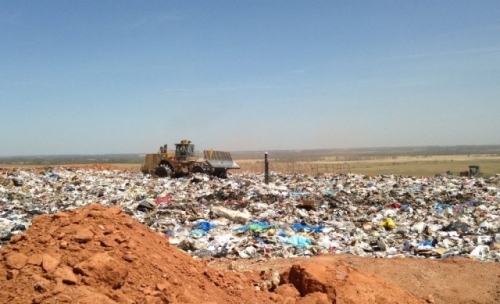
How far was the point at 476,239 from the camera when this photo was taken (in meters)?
7.88

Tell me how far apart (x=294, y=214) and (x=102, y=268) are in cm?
736

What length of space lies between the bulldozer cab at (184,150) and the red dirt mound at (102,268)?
1574 centimetres

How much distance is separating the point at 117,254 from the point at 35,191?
40.7 feet

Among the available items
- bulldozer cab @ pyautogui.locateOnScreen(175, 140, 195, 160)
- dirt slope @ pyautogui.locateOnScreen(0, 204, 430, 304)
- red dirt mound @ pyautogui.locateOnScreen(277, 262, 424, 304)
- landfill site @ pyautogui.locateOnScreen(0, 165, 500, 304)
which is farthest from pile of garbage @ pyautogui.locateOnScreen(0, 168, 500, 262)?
bulldozer cab @ pyautogui.locateOnScreen(175, 140, 195, 160)

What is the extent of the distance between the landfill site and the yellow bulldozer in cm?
352

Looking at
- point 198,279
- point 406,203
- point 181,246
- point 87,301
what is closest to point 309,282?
point 198,279

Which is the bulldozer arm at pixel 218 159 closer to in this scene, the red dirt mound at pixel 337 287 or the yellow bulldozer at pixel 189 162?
the yellow bulldozer at pixel 189 162

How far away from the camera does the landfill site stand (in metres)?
3.62

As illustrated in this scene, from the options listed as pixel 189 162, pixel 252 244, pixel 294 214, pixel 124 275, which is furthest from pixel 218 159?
pixel 124 275

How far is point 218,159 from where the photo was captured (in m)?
20.4

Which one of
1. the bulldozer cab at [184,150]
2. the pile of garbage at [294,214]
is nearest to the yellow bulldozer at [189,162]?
the bulldozer cab at [184,150]

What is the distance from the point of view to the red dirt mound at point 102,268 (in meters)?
3.29

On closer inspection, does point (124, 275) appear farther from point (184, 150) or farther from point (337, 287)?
point (184, 150)

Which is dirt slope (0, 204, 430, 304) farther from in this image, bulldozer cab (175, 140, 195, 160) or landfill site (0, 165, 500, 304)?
bulldozer cab (175, 140, 195, 160)
